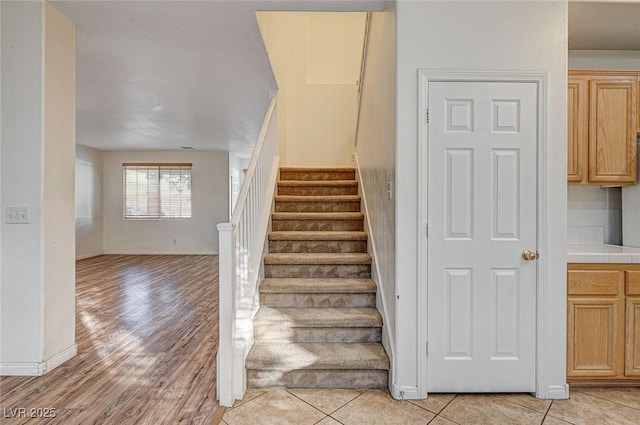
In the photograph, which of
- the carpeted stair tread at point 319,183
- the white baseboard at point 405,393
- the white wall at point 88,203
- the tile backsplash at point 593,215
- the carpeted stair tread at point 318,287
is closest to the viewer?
the white baseboard at point 405,393

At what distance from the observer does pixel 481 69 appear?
2.10 m

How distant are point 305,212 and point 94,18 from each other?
8.00 ft

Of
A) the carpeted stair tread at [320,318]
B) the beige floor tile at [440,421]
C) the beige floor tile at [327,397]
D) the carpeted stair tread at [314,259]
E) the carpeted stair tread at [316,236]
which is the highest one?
the carpeted stair tread at [316,236]

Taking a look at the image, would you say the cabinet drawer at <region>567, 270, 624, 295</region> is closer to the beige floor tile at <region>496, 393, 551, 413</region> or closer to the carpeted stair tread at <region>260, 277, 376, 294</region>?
the beige floor tile at <region>496, 393, 551, 413</region>

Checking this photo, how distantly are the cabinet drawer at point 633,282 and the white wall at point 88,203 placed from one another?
8834 mm

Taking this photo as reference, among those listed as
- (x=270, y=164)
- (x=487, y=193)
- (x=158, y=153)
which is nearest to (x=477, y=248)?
(x=487, y=193)

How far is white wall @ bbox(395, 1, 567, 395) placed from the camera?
210cm

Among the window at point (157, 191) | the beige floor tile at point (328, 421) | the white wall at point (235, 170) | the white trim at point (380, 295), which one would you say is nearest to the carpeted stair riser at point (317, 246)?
→ the white trim at point (380, 295)

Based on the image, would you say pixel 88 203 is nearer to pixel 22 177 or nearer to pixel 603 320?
pixel 22 177

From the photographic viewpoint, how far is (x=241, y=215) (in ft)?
7.27

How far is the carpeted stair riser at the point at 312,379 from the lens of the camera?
2.20m

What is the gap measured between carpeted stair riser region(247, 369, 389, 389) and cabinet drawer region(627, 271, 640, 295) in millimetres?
1681

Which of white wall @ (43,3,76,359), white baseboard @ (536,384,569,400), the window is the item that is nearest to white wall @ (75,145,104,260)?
the window

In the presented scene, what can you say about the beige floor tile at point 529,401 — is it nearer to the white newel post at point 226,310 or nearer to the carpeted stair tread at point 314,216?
the white newel post at point 226,310
